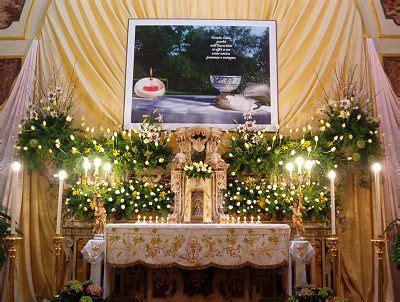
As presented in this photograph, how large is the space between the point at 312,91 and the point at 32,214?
4.54m

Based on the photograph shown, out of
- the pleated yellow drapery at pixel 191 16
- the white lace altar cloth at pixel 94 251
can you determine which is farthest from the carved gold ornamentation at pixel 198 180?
the pleated yellow drapery at pixel 191 16

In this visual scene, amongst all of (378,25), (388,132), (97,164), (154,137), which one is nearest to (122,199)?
(97,164)

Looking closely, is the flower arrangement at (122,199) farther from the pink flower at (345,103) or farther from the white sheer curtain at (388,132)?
the white sheer curtain at (388,132)

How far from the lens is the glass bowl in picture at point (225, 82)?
8.16 metres

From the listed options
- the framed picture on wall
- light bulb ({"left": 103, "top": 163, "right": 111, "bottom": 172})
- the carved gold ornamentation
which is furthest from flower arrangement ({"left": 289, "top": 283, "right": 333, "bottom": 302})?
the framed picture on wall

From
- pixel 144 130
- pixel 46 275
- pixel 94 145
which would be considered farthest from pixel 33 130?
pixel 46 275

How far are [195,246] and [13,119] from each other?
3.64 metres

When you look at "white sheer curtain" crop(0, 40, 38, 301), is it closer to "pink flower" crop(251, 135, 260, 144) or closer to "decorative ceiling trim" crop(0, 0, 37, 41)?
"decorative ceiling trim" crop(0, 0, 37, 41)

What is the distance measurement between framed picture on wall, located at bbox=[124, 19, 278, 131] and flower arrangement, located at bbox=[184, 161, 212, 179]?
117cm

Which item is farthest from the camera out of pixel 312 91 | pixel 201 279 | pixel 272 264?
pixel 312 91

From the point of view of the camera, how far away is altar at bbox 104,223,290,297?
577 cm

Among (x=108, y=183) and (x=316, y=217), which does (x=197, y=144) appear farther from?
(x=316, y=217)

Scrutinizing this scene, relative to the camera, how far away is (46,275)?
7398 mm

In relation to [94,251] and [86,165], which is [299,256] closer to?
[94,251]
